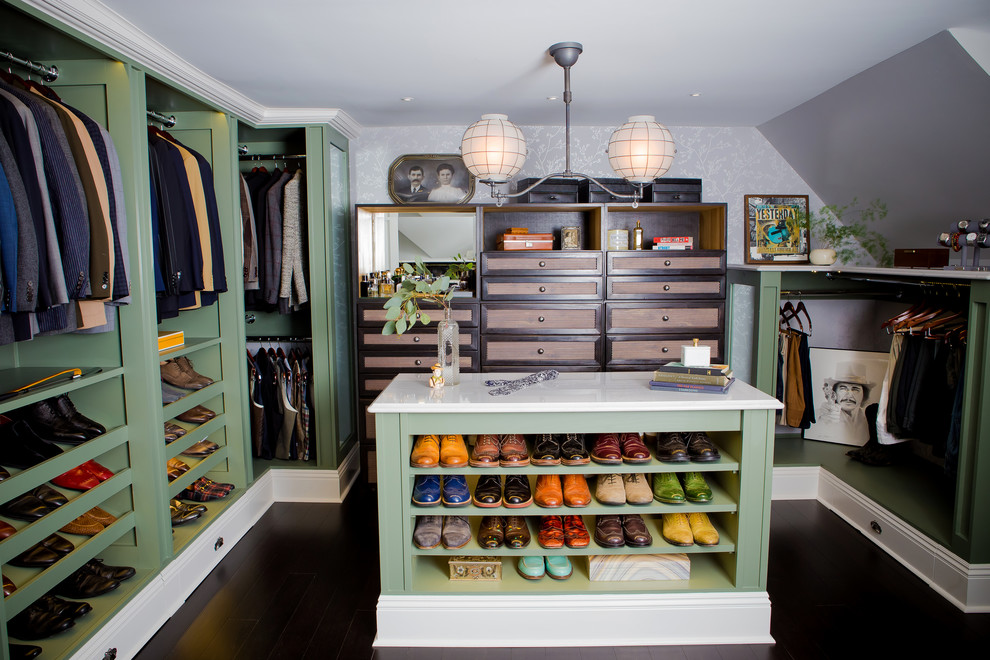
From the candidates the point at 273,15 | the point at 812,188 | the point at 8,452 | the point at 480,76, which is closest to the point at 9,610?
the point at 8,452

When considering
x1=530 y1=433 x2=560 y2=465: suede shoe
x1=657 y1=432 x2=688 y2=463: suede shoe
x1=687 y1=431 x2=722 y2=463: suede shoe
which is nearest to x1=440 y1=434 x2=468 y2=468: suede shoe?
x1=530 y1=433 x2=560 y2=465: suede shoe

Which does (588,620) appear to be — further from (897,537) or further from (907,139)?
(907,139)

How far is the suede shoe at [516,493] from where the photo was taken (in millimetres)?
2277

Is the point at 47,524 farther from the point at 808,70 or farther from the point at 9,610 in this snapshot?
the point at 808,70

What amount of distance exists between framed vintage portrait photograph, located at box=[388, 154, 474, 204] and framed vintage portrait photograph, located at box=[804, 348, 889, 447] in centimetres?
255

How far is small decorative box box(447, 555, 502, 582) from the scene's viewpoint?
2357mm

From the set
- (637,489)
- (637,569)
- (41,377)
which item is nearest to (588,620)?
(637,569)

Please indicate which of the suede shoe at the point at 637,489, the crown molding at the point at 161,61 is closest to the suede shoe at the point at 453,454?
the suede shoe at the point at 637,489

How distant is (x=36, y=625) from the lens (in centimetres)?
202

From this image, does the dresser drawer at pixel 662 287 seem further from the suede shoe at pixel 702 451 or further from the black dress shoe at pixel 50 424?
the black dress shoe at pixel 50 424

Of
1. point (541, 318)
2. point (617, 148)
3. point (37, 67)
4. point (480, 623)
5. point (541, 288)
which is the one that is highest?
point (37, 67)

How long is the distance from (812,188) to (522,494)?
3.18 meters

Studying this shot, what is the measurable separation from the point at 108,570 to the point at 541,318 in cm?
244

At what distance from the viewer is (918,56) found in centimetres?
257
